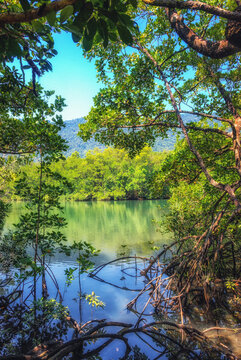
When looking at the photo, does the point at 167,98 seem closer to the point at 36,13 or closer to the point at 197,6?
the point at 197,6

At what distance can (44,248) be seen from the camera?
4641 millimetres

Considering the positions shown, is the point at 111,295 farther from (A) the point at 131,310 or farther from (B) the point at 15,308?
(B) the point at 15,308

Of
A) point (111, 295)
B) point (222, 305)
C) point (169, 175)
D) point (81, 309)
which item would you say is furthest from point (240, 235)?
point (81, 309)

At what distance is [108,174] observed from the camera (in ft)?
178

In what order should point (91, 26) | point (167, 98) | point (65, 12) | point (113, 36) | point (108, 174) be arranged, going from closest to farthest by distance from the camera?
point (65, 12)
point (91, 26)
point (113, 36)
point (167, 98)
point (108, 174)

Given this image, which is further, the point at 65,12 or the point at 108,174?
the point at 108,174

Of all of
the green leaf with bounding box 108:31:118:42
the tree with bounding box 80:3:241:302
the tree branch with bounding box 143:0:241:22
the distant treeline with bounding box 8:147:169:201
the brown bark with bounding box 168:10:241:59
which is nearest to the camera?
the green leaf with bounding box 108:31:118:42

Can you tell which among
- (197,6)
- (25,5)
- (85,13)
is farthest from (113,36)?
(197,6)

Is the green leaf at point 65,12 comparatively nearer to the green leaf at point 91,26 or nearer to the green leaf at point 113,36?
the green leaf at point 91,26

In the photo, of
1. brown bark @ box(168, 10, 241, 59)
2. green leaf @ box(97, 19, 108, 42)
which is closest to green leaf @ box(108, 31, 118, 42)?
green leaf @ box(97, 19, 108, 42)

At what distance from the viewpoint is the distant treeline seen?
1940 inches

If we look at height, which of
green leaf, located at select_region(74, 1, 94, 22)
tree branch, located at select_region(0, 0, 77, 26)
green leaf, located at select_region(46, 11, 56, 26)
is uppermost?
green leaf, located at select_region(74, 1, 94, 22)

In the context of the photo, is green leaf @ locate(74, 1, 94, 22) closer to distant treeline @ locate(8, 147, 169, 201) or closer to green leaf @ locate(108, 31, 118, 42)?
green leaf @ locate(108, 31, 118, 42)

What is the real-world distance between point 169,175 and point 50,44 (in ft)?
13.1
